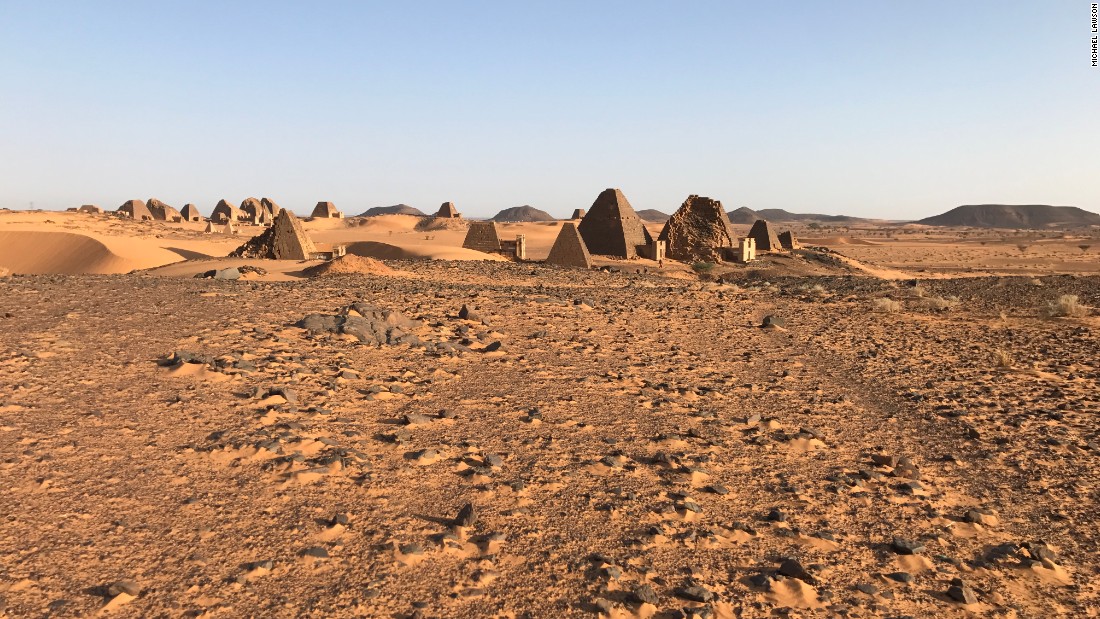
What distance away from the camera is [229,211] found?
208 ft

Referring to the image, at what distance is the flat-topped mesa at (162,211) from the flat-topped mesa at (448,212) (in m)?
23.7

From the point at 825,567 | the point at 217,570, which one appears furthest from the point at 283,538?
the point at 825,567

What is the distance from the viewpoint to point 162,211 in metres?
59.2

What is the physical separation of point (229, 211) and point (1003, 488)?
67.7 meters

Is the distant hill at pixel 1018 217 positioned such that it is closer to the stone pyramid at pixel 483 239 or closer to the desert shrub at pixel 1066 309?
the stone pyramid at pixel 483 239

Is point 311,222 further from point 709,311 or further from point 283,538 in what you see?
point 283,538

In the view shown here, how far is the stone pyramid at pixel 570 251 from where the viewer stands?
22.2m

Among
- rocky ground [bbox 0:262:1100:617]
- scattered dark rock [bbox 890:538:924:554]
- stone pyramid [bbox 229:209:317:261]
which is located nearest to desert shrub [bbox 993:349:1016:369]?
rocky ground [bbox 0:262:1100:617]

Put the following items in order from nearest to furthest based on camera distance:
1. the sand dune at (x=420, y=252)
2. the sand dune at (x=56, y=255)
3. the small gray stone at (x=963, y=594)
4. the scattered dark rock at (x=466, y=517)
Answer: the small gray stone at (x=963, y=594), the scattered dark rock at (x=466, y=517), the sand dune at (x=56, y=255), the sand dune at (x=420, y=252)

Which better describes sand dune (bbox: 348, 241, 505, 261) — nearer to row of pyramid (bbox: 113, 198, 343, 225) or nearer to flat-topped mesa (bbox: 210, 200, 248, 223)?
row of pyramid (bbox: 113, 198, 343, 225)

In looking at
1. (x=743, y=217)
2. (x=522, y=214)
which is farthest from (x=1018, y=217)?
(x=522, y=214)

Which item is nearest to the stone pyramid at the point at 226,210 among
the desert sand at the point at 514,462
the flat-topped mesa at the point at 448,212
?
the flat-topped mesa at the point at 448,212

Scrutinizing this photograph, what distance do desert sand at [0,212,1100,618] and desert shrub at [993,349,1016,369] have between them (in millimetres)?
45

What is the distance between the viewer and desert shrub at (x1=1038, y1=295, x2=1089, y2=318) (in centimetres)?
1165
